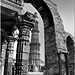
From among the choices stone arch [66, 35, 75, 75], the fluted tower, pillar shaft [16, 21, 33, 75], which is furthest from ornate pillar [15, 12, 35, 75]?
the fluted tower

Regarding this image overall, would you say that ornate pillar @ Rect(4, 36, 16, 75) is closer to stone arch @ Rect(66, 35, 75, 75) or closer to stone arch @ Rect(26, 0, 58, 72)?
stone arch @ Rect(26, 0, 58, 72)

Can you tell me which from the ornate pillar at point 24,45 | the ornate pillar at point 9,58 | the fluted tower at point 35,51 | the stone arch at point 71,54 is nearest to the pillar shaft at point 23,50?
the ornate pillar at point 24,45

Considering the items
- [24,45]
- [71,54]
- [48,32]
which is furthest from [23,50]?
[71,54]

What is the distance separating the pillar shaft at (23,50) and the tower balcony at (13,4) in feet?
1.44

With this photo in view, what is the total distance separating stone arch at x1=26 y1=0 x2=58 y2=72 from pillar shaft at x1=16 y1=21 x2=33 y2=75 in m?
2.49

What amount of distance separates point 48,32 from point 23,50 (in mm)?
3099

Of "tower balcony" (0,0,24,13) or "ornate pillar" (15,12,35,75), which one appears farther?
"ornate pillar" (15,12,35,75)

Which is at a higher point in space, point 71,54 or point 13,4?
point 13,4

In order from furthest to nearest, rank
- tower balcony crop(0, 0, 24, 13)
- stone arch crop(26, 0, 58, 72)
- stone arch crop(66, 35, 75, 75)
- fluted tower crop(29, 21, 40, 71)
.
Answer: fluted tower crop(29, 21, 40, 71) < stone arch crop(66, 35, 75, 75) < stone arch crop(26, 0, 58, 72) < tower balcony crop(0, 0, 24, 13)

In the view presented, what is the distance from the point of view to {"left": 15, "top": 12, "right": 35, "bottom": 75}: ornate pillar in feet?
12.1

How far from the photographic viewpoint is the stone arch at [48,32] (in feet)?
19.7

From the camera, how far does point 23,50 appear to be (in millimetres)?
3752

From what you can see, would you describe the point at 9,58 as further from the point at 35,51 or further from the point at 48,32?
the point at 35,51

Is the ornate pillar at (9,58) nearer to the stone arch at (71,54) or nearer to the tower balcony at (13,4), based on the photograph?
the tower balcony at (13,4)
